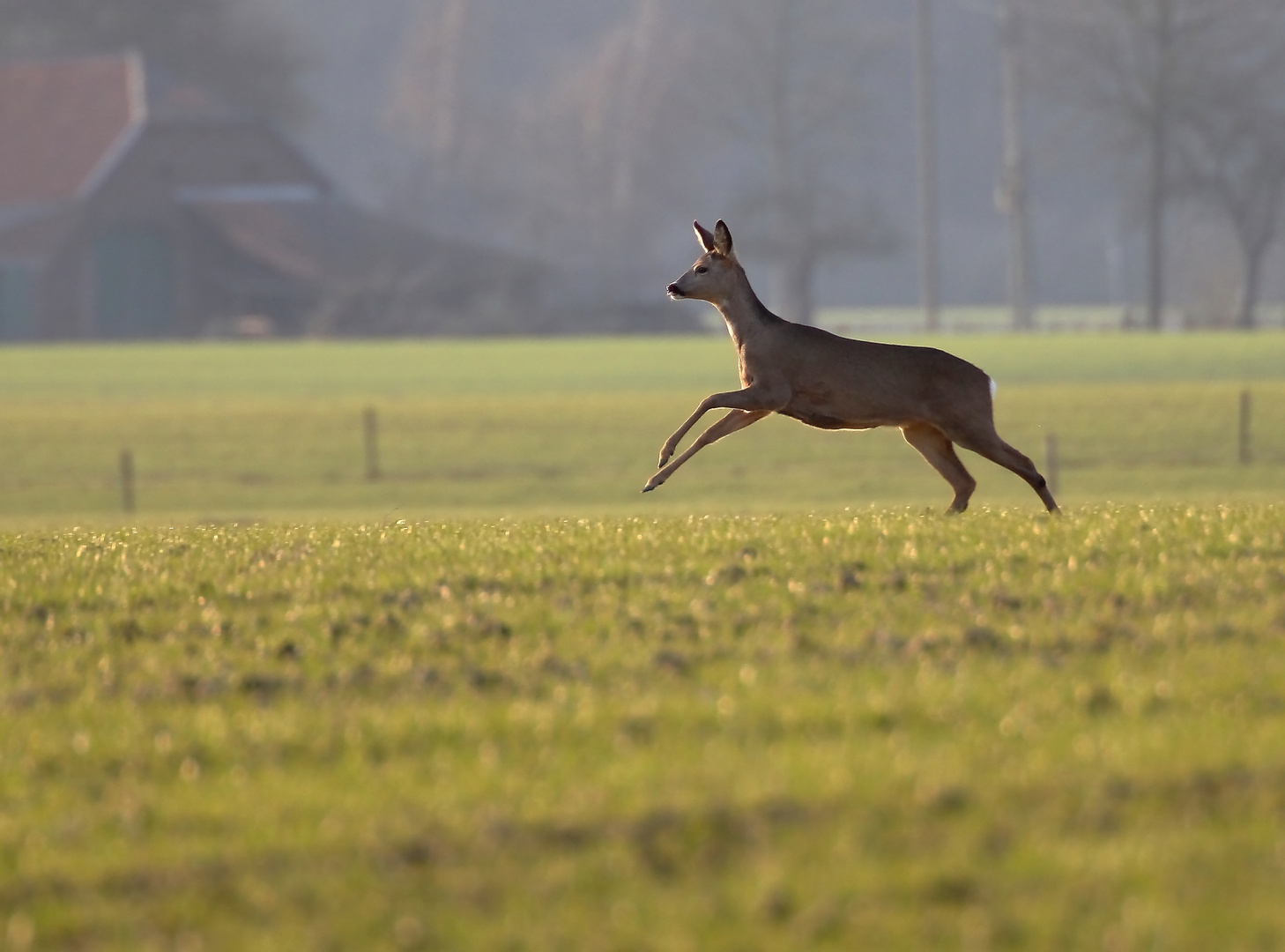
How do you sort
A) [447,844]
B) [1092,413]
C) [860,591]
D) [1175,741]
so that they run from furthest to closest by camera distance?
[1092,413]
[860,591]
[1175,741]
[447,844]

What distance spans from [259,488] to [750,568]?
2818cm

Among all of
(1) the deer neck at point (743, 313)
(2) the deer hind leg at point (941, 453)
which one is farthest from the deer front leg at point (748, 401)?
(2) the deer hind leg at point (941, 453)

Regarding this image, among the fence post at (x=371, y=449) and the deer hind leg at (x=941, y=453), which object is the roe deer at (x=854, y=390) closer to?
the deer hind leg at (x=941, y=453)

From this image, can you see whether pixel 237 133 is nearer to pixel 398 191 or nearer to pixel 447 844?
pixel 398 191

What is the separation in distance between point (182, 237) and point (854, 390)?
81.6m

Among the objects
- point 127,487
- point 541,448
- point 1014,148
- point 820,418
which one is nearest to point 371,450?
point 541,448

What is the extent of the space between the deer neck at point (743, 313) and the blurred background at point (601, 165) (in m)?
65.0

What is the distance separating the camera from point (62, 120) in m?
97.1

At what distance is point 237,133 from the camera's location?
316ft

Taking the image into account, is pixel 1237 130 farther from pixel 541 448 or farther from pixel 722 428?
pixel 722 428

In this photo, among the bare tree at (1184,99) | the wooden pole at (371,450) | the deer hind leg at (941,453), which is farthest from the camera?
the bare tree at (1184,99)

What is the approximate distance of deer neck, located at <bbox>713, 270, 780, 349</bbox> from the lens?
14969 millimetres

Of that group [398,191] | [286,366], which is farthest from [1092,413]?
[398,191]

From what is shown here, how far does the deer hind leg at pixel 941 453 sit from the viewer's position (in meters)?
15.2
